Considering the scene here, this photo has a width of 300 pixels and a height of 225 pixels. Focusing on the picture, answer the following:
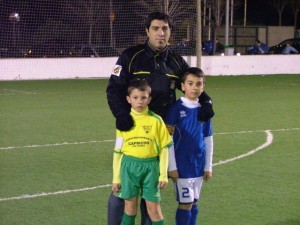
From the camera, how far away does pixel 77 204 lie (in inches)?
243

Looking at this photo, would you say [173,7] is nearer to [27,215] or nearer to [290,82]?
[290,82]

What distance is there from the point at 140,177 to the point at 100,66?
19711mm

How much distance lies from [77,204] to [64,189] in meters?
0.62

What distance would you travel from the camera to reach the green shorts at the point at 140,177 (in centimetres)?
454

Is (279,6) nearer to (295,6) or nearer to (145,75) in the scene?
(295,6)

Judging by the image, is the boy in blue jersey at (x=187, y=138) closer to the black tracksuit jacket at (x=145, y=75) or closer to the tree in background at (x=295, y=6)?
the black tracksuit jacket at (x=145, y=75)

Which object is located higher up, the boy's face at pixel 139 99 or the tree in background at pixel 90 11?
the tree in background at pixel 90 11

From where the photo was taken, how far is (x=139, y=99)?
4.50m

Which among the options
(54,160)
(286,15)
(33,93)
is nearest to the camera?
(54,160)

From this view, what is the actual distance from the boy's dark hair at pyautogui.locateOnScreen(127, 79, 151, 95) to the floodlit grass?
1572mm

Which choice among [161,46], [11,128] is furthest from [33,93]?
[161,46]

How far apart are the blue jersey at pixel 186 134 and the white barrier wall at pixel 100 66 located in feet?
60.0

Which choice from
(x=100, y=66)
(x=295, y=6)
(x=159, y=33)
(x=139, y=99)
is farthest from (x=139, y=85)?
(x=295, y=6)

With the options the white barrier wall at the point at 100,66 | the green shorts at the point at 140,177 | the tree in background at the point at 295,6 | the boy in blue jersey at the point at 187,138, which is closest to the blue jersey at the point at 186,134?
the boy in blue jersey at the point at 187,138
